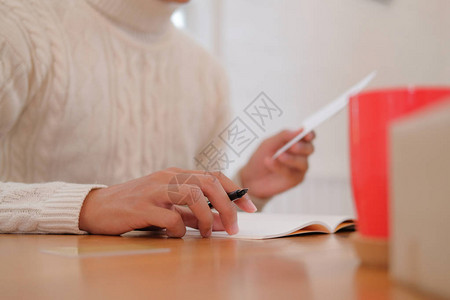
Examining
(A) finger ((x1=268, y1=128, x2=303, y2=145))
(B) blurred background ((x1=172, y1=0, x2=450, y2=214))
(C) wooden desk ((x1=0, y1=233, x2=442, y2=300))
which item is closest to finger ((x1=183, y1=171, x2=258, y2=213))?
(C) wooden desk ((x1=0, y1=233, x2=442, y2=300))

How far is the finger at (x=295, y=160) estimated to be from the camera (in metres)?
1.18

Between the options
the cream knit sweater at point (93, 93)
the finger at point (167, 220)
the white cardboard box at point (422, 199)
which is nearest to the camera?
the white cardboard box at point (422, 199)

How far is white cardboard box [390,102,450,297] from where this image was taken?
0.22 meters

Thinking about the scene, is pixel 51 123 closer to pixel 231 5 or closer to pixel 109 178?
pixel 109 178

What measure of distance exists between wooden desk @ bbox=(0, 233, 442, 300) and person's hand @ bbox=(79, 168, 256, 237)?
96 mm

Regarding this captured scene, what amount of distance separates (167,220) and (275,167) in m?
0.63

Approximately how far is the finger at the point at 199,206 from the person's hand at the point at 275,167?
523 millimetres

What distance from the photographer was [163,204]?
0.67 meters

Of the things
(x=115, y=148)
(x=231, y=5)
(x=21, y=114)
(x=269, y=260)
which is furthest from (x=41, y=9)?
(x=231, y=5)

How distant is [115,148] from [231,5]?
4.51 feet

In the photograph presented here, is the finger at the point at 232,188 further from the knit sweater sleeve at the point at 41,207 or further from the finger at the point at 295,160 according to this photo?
the finger at the point at 295,160

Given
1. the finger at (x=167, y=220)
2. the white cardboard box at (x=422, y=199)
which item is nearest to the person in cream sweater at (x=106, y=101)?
the finger at (x=167, y=220)

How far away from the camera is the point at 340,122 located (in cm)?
223

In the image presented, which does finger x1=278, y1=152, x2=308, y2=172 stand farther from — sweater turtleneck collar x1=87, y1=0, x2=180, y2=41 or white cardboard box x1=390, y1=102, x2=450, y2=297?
white cardboard box x1=390, y1=102, x2=450, y2=297
